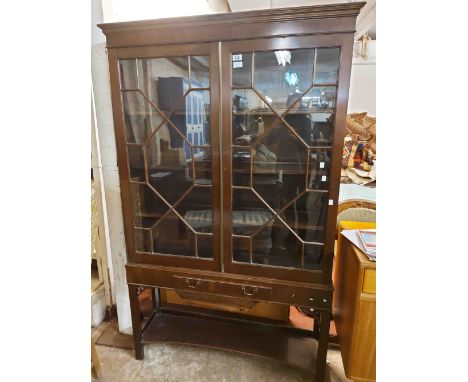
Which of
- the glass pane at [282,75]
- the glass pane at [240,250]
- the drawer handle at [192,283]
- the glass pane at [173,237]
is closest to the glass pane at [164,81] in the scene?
the glass pane at [282,75]

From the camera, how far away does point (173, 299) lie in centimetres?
190

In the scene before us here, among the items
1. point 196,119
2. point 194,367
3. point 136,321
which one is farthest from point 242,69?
point 194,367

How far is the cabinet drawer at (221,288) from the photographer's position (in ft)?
4.27

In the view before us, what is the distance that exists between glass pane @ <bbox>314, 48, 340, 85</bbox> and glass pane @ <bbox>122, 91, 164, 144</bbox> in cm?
75

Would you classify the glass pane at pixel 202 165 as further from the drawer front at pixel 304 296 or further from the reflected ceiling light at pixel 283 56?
the drawer front at pixel 304 296

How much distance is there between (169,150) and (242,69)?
534 mm

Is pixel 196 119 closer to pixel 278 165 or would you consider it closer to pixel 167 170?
pixel 167 170

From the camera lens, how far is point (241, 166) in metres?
1.24

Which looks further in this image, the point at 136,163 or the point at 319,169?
the point at 136,163

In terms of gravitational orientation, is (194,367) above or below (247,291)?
below

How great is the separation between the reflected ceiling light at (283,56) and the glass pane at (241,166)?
15.7 inches
